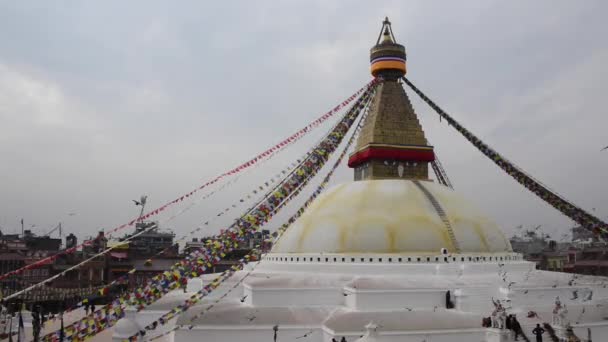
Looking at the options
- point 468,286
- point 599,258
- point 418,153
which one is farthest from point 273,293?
point 599,258

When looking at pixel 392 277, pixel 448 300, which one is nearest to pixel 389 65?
pixel 392 277

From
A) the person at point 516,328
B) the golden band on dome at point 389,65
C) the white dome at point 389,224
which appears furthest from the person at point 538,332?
the golden band on dome at point 389,65

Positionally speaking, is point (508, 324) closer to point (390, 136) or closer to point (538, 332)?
point (538, 332)

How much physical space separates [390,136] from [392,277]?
5.50m

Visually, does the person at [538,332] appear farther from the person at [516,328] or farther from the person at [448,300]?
the person at [448,300]

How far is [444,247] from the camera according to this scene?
13.8 meters

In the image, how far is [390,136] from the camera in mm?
16891

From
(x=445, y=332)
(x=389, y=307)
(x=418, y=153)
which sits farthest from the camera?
(x=418, y=153)

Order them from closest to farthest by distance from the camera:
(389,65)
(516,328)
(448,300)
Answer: (516,328) < (448,300) < (389,65)

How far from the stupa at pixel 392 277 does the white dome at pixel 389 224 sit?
0.03m

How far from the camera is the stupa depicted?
35.7ft

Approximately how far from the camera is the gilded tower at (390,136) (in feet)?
54.7

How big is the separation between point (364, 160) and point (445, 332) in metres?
7.46

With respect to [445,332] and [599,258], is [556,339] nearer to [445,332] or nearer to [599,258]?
[445,332]
